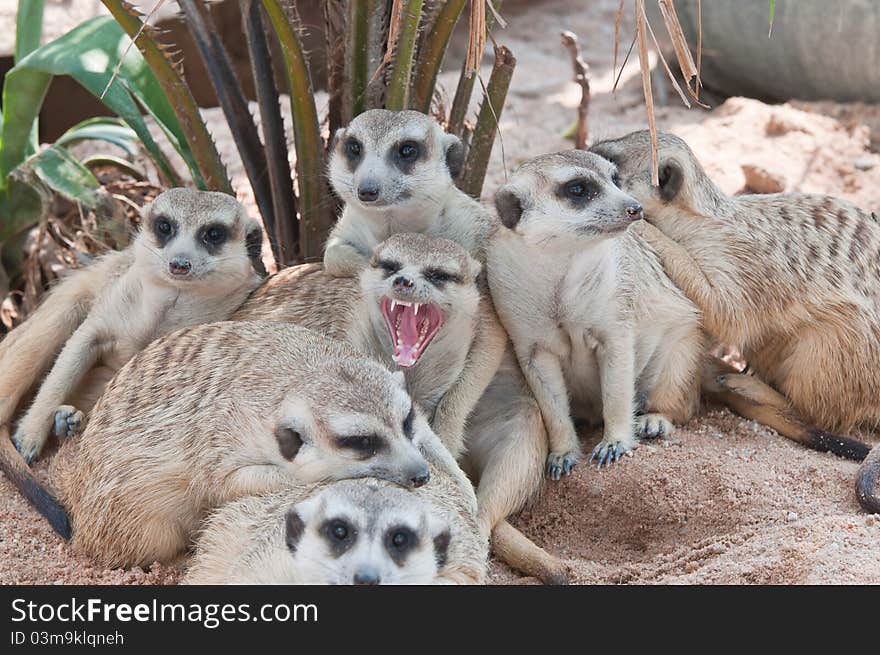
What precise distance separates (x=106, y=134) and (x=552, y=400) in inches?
75.2

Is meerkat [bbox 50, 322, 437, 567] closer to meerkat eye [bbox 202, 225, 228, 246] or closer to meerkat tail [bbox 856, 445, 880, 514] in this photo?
meerkat eye [bbox 202, 225, 228, 246]

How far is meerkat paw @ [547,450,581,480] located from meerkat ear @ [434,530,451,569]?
2.92 ft

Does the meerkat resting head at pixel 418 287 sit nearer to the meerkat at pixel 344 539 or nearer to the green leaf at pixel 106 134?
the meerkat at pixel 344 539

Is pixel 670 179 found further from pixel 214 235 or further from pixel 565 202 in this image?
pixel 214 235

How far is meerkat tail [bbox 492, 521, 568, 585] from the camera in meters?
2.71

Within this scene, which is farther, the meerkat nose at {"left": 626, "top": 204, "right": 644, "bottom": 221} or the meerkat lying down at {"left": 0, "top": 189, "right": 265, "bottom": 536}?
the meerkat lying down at {"left": 0, "top": 189, "right": 265, "bottom": 536}

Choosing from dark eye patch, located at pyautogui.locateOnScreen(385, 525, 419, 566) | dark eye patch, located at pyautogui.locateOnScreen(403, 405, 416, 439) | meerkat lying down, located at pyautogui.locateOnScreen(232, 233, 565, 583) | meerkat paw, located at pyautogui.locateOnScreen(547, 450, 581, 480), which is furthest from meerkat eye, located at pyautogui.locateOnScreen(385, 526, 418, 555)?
meerkat paw, located at pyautogui.locateOnScreen(547, 450, 581, 480)

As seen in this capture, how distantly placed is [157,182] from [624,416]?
2.35 m

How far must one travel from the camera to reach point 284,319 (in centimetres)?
314

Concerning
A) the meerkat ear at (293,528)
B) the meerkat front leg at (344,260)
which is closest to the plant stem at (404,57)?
the meerkat front leg at (344,260)

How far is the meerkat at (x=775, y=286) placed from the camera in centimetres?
339

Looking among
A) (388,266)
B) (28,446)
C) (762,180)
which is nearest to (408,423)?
(388,266)

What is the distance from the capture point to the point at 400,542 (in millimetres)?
2174

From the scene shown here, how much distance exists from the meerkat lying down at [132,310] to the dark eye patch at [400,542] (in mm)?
1186
